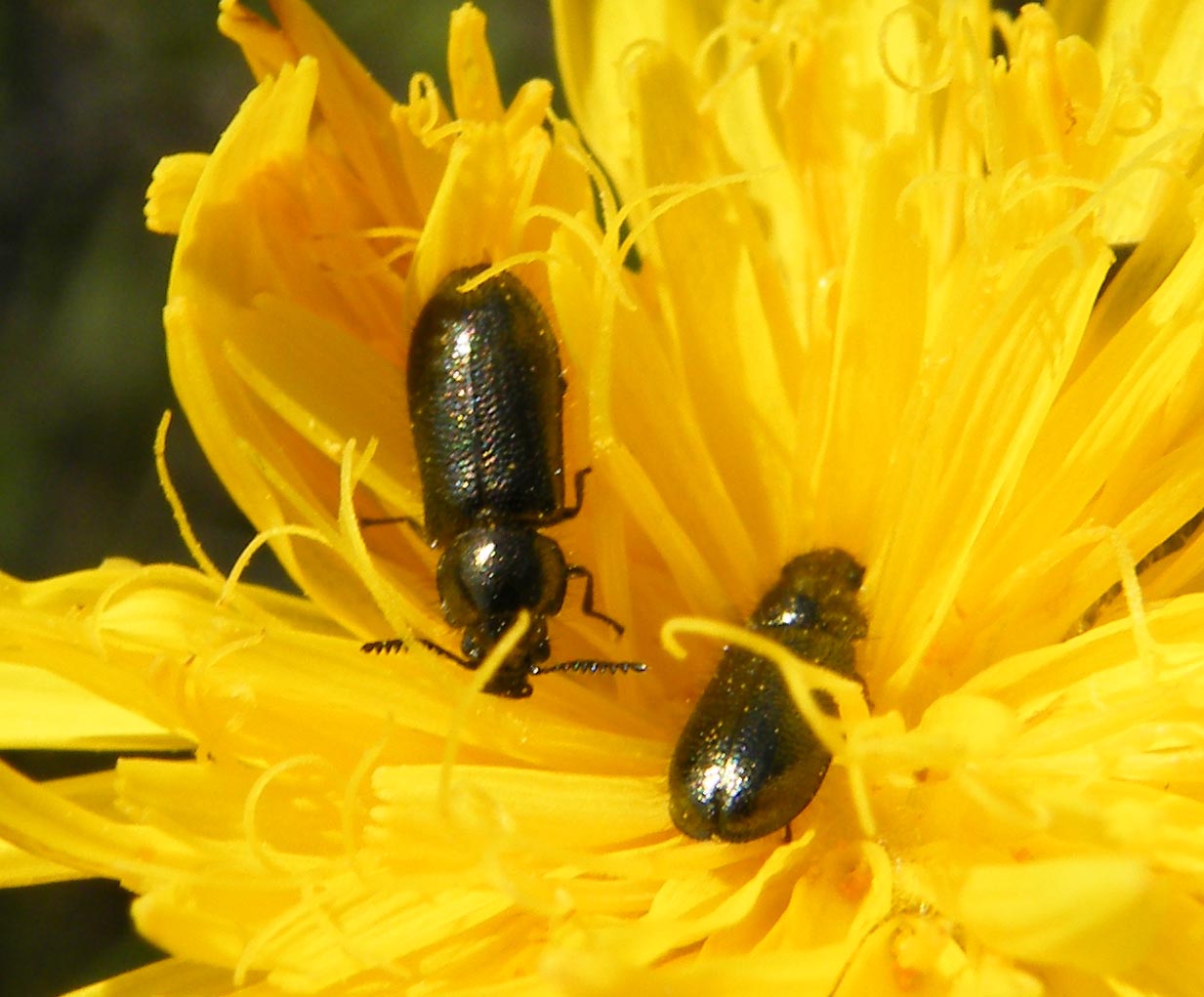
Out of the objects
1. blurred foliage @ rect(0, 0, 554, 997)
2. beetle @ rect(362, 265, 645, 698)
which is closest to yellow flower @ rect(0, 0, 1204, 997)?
beetle @ rect(362, 265, 645, 698)

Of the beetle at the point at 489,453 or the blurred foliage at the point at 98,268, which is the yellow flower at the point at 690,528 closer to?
the beetle at the point at 489,453

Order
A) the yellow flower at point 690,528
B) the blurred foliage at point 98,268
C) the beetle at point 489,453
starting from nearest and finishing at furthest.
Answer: the yellow flower at point 690,528 < the beetle at point 489,453 < the blurred foliage at point 98,268

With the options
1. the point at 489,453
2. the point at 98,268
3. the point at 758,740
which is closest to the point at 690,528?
the point at 489,453

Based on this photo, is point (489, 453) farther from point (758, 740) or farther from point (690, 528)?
point (758, 740)

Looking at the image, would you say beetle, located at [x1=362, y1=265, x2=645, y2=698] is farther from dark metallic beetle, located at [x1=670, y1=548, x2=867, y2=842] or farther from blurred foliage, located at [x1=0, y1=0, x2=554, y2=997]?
blurred foliage, located at [x1=0, y1=0, x2=554, y2=997]

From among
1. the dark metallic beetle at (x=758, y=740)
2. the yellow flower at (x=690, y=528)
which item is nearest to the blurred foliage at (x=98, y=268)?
the yellow flower at (x=690, y=528)

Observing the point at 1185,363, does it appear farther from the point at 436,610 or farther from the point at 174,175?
the point at 174,175
